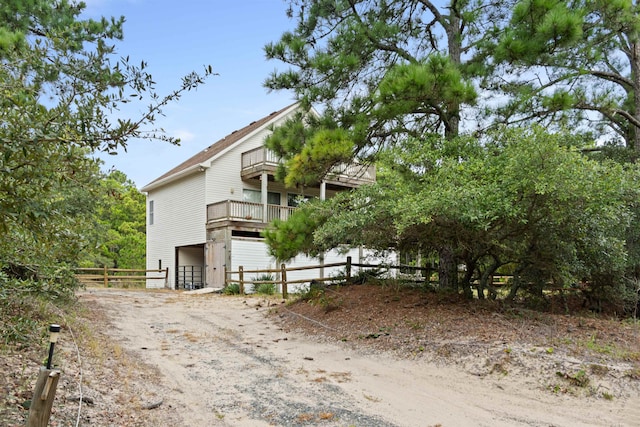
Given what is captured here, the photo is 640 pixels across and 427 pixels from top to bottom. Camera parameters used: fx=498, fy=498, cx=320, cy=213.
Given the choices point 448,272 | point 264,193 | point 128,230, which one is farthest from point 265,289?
point 128,230

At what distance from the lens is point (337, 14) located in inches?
419

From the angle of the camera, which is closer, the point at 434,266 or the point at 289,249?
the point at 289,249

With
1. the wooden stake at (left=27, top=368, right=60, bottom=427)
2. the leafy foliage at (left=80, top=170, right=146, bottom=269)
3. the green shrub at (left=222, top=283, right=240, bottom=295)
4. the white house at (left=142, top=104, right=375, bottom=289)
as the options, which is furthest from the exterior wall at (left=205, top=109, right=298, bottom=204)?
the wooden stake at (left=27, top=368, right=60, bottom=427)

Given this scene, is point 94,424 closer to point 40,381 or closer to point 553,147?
point 40,381

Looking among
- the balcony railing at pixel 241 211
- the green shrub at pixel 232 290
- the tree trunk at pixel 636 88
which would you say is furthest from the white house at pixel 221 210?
the tree trunk at pixel 636 88

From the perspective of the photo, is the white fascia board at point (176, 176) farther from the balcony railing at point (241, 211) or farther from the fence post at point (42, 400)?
the fence post at point (42, 400)

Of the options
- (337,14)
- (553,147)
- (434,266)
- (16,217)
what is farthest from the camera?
(434,266)

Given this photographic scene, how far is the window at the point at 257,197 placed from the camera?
22550mm

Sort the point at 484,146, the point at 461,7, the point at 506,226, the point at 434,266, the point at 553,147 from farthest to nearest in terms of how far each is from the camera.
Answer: the point at 434,266 < the point at 461,7 < the point at 484,146 < the point at 506,226 < the point at 553,147

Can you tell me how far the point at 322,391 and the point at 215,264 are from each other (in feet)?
50.7

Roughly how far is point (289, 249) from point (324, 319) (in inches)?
66.0

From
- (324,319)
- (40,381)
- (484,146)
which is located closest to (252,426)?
(40,381)

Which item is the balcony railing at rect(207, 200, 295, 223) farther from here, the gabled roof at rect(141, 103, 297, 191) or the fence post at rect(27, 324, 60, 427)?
the fence post at rect(27, 324, 60, 427)

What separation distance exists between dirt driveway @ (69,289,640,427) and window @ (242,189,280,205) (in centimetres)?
1367
